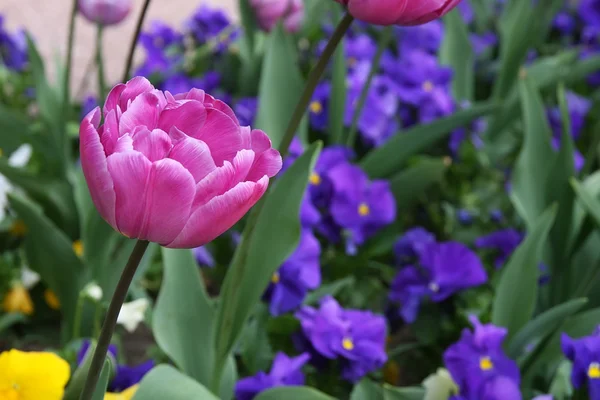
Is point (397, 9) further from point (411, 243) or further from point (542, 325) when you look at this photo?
point (411, 243)

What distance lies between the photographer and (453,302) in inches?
43.9

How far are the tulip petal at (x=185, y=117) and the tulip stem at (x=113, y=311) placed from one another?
0.24 ft

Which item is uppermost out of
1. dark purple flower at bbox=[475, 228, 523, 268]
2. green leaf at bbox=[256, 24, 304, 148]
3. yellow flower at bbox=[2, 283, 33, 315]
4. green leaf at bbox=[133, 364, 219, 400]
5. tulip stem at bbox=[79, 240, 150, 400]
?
tulip stem at bbox=[79, 240, 150, 400]

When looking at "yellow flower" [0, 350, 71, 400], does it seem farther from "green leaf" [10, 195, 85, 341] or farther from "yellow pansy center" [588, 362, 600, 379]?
"yellow pansy center" [588, 362, 600, 379]

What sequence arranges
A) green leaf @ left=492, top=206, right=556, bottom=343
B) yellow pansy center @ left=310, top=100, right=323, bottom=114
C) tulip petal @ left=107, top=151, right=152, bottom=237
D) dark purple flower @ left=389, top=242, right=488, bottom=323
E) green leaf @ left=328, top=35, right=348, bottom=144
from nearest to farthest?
tulip petal @ left=107, top=151, right=152, bottom=237 → green leaf @ left=492, top=206, right=556, bottom=343 → dark purple flower @ left=389, top=242, right=488, bottom=323 → green leaf @ left=328, top=35, right=348, bottom=144 → yellow pansy center @ left=310, top=100, right=323, bottom=114

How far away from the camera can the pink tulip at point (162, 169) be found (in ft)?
1.42

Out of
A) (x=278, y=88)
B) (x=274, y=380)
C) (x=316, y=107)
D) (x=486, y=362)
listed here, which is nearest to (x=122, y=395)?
(x=274, y=380)

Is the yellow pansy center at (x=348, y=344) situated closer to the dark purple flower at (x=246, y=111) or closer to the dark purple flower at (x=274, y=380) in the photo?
the dark purple flower at (x=274, y=380)

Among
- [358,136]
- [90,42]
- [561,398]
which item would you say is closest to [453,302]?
[561,398]

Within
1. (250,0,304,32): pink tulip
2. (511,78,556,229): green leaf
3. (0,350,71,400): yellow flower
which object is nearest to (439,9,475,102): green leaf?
(250,0,304,32): pink tulip

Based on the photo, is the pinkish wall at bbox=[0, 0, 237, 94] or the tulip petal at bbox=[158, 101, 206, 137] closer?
the tulip petal at bbox=[158, 101, 206, 137]

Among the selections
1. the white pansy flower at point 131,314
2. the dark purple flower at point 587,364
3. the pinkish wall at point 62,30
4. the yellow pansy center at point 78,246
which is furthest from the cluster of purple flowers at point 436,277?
the pinkish wall at point 62,30

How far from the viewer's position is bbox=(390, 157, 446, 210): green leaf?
1.26 meters

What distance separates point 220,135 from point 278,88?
751 mm
